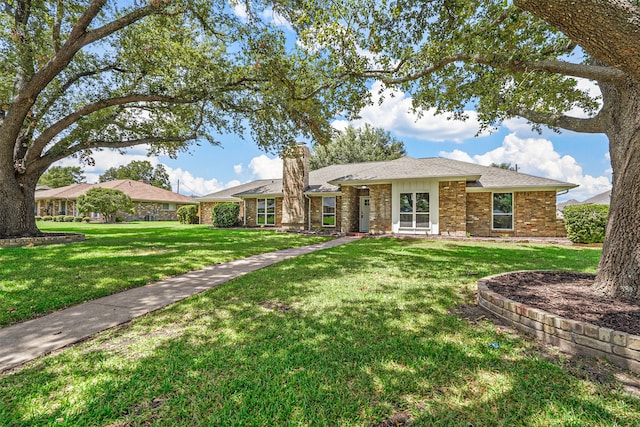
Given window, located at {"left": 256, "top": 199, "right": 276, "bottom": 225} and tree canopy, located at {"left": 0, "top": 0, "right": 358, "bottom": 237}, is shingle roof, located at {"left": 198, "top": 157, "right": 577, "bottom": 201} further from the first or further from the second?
tree canopy, located at {"left": 0, "top": 0, "right": 358, "bottom": 237}

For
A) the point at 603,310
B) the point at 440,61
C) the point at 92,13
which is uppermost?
the point at 92,13

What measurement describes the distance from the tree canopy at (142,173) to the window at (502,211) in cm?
5296

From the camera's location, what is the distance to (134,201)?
30.8m

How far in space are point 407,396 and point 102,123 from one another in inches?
567

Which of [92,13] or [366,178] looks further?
[366,178]

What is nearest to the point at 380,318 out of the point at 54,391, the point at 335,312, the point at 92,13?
the point at 335,312

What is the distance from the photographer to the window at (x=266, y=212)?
66.2ft

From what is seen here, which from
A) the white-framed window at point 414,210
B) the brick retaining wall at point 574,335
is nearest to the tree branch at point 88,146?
the white-framed window at point 414,210

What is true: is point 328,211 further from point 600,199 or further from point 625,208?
point 600,199

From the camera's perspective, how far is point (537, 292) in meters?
4.08

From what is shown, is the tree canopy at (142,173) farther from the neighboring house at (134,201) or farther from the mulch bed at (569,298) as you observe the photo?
the mulch bed at (569,298)

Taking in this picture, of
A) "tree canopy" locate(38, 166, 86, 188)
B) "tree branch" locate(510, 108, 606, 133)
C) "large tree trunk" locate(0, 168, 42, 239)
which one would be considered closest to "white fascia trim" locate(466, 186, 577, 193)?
"tree branch" locate(510, 108, 606, 133)

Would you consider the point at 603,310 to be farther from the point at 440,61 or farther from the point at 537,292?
the point at 440,61

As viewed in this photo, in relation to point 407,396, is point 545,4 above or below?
above
